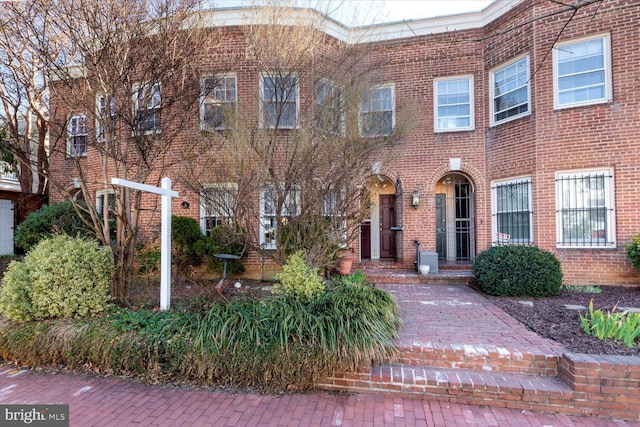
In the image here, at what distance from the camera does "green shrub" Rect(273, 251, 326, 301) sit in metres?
4.27

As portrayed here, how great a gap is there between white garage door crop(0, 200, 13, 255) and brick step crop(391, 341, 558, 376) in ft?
51.8

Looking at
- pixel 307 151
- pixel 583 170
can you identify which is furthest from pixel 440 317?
pixel 583 170

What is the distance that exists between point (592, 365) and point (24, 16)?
836 cm

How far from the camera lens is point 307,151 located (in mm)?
4719

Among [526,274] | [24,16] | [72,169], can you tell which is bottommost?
[526,274]

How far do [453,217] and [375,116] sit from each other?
5.76 meters

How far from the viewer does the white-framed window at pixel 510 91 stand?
8.18m

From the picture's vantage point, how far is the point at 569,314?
5.00 metres

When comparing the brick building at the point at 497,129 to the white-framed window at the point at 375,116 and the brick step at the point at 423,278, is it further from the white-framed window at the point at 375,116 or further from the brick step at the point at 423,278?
the brick step at the point at 423,278

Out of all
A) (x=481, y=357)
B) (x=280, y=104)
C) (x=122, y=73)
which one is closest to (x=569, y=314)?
(x=481, y=357)

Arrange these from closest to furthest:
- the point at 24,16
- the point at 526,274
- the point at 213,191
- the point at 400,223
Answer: the point at 24,16 → the point at 213,191 → the point at 526,274 → the point at 400,223

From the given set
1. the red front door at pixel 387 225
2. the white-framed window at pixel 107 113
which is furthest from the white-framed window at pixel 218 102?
the red front door at pixel 387 225

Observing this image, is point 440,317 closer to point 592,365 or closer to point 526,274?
point 592,365

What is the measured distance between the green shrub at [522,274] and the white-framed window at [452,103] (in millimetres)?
4290
